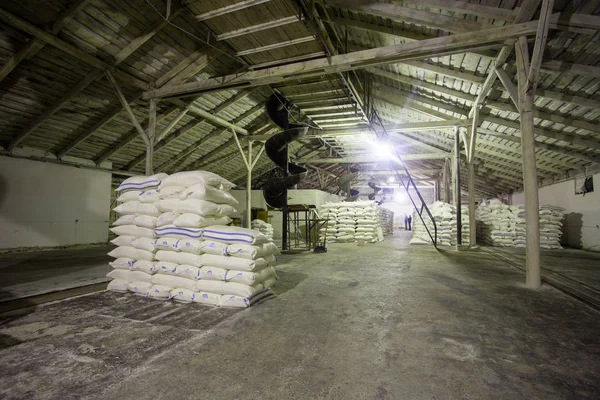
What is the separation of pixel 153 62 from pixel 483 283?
7.31 m

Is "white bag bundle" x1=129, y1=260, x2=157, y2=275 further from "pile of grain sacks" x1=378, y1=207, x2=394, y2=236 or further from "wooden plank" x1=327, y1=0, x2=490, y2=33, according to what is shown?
"pile of grain sacks" x1=378, y1=207, x2=394, y2=236

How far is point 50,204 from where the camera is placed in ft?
28.5

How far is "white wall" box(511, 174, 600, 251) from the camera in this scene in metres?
8.10

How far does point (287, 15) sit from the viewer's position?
4113 millimetres

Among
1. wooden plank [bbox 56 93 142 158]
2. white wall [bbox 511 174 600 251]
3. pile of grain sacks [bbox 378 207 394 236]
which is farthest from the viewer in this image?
pile of grain sacks [bbox 378 207 394 236]

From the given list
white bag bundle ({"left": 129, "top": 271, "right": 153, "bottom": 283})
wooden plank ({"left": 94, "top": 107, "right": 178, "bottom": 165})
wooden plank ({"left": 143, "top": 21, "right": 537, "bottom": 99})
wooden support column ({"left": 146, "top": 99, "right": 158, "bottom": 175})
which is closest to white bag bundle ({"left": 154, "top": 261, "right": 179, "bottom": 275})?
white bag bundle ({"left": 129, "top": 271, "right": 153, "bottom": 283})

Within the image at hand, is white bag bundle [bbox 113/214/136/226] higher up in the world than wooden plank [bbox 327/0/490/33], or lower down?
lower down

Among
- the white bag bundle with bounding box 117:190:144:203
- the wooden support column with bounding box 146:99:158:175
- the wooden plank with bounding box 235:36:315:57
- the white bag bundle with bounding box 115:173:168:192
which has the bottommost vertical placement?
the white bag bundle with bounding box 117:190:144:203

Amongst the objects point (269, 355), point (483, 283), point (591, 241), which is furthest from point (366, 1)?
point (591, 241)

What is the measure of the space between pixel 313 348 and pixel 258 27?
14.7ft

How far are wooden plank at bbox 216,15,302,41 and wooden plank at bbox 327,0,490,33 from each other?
917 millimetres

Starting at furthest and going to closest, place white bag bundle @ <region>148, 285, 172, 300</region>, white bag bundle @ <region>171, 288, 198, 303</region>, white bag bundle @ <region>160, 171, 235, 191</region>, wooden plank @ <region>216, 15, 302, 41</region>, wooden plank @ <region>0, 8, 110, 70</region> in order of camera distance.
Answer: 1. wooden plank @ <region>0, 8, 110, 70</region>
2. wooden plank @ <region>216, 15, 302, 41</region>
3. white bag bundle @ <region>160, 171, 235, 191</region>
4. white bag bundle @ <region>148, 285, 172, 300</region>
5. white bag bundle @ <region>171, 288, 198, 303</region>

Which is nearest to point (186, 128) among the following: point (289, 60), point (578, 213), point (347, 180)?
point (289, 60)

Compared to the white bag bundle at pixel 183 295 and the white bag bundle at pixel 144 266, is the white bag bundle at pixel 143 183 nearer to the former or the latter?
the white bag bundle at pixel 144 266
